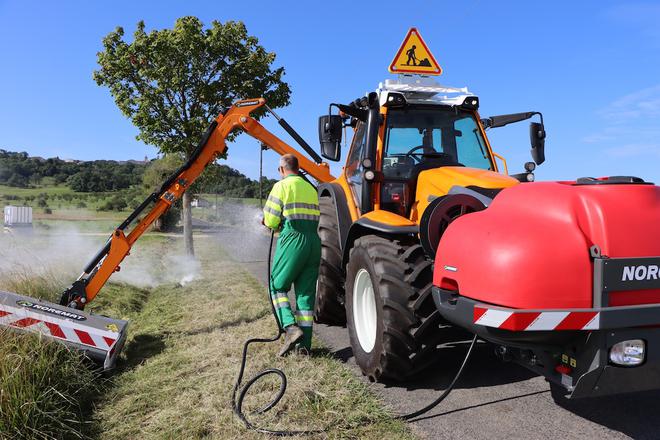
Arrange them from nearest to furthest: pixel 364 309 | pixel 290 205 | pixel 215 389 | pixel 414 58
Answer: pixel 215 389 < pixel 364 309 < pixel 290 205 < pixel 414 58

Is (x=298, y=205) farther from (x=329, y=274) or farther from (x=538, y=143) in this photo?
(x=538, y=143)

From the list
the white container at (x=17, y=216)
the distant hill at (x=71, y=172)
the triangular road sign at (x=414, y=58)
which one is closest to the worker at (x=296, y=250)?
the triangular road sign at (x=414, y=58)

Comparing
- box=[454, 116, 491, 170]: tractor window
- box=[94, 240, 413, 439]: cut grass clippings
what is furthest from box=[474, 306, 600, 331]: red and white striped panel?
box=[454, 116, 491, 170]: tractor window

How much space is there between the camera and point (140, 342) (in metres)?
5.41

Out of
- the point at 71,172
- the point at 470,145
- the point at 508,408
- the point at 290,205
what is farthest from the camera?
the point at 71,172

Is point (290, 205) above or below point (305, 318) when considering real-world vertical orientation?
above

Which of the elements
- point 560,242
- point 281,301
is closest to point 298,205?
point 281,301

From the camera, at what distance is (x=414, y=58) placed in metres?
5.64

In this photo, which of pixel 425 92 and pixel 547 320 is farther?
pixel 425 92

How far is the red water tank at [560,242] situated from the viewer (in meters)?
2.49

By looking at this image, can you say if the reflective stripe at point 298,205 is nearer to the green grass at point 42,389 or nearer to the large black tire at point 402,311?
the large black tire at point 402,311

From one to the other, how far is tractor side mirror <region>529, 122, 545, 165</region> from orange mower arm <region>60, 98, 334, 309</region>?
2.73 metres

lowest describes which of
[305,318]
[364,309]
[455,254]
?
[305,318]

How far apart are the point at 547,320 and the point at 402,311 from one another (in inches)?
49.4
